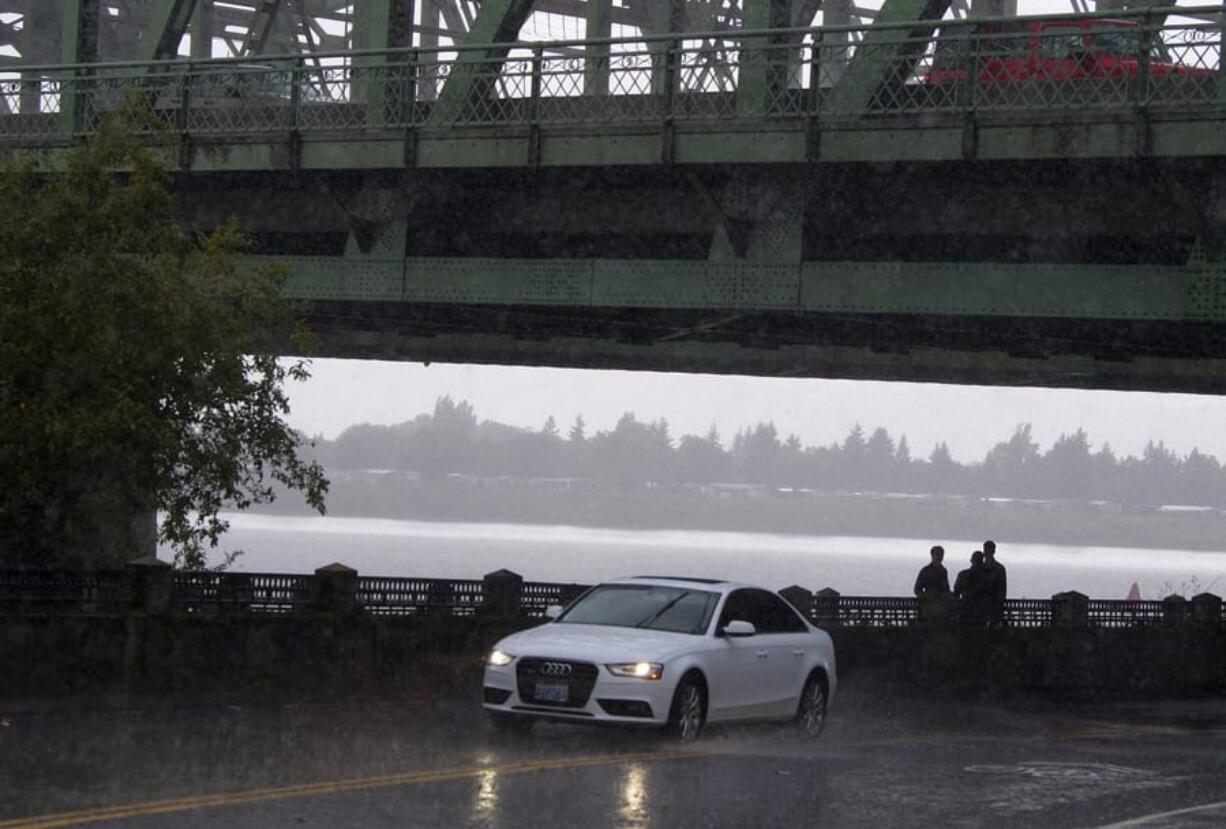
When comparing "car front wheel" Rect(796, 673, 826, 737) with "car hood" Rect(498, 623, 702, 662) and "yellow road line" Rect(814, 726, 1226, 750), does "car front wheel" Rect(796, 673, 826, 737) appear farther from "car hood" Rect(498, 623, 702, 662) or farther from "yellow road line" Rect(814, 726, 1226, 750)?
"car hood" Rect(498, 623, 702, 662)

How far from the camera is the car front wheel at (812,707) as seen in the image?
1831cm

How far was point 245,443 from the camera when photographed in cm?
2288

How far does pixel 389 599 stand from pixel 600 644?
7055mm

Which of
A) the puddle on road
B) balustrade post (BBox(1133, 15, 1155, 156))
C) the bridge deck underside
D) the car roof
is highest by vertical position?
balustrade post (BBox(1133, 15, 1155, 156))

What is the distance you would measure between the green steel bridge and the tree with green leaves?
107 cm

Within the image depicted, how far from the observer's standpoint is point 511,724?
54.5ft

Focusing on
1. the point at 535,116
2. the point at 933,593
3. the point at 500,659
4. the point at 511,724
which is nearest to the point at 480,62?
the point at 535,116

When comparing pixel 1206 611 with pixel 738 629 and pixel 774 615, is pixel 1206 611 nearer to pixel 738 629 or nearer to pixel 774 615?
pixel 774 615

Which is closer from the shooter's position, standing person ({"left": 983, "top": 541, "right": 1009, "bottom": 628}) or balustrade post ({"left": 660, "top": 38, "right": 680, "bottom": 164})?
balustrade post ({"left": 660, "top": 38, "right": 680, "bottom": 164})

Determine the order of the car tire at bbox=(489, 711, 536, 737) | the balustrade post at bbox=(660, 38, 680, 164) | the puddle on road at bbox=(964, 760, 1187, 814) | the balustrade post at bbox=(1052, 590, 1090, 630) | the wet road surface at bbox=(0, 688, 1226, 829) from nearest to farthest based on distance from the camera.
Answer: the wet road surface at bbox=(0, 688, 1226, 829)
the puddle on road at bbox=(964, 760, 1187, 814)
the car tire at bbox=(489, 711, 536, 737)
the balustrade post at bbox=(660, 38, 680, 164)
the balustrade post at bbox=(1052, 590, 1090, 630)

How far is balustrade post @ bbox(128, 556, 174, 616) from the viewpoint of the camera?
1991 centimetres

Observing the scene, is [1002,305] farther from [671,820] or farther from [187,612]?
[671,820]

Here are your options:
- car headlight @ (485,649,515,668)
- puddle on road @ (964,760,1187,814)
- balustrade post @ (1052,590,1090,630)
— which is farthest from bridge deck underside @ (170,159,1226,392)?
car headlight @ (485,649,515,668)

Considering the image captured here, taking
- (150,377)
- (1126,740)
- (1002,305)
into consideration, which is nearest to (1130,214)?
(1002,305)
